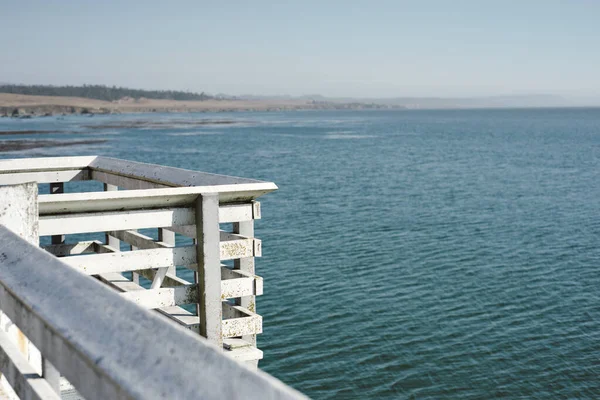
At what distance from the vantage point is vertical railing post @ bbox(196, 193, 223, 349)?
4.61 m

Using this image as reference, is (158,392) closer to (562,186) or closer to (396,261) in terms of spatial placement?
(396,261)

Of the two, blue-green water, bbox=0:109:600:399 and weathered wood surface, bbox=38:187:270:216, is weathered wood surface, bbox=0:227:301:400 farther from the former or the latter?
blue-green water, bbox=0:109:600:399

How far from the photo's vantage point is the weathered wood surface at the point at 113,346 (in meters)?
1.12

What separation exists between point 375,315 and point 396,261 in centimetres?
445

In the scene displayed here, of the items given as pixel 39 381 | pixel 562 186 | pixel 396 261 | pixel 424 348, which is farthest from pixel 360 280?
pixel 562 186

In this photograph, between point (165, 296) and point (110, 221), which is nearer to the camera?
point (110, 221)

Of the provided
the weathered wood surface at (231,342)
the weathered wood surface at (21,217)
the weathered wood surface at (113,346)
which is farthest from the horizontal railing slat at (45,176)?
the weathered wood surface at (113,346)

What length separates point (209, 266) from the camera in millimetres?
4711

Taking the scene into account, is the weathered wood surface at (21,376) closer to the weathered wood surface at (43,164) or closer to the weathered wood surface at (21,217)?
the weathered wood surface at (21,217)

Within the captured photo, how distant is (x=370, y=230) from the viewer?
24094 millimetres

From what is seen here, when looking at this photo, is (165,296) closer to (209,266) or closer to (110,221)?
(209,266)

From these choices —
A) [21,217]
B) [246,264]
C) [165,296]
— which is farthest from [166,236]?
[21,217]

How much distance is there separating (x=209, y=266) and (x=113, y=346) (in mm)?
3364

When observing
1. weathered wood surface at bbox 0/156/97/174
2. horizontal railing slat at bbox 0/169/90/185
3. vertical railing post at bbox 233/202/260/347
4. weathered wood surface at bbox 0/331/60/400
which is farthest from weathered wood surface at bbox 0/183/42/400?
weathered wood surface at bbox 0/156/97/174
